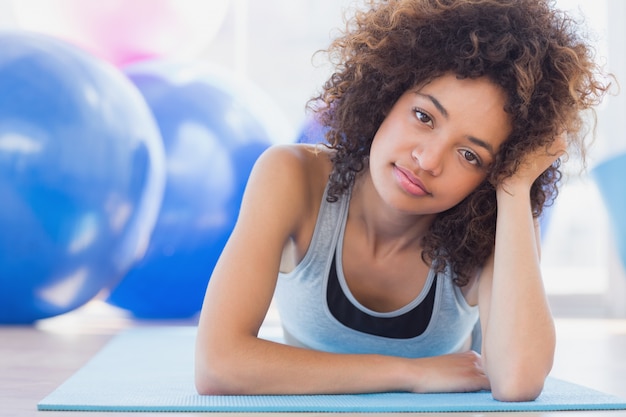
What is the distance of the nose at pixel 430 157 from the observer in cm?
129

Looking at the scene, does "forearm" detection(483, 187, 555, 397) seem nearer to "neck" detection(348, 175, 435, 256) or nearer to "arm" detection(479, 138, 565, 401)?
"arm" detection(479, 138, 565, 401)

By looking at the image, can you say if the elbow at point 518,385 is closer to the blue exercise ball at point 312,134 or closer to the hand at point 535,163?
the hand at point 535,163

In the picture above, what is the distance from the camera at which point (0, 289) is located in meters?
2.48

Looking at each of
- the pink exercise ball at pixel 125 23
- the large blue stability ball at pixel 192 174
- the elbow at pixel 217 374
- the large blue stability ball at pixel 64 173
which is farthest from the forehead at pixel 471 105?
the pink exercise ball at pixel 125 23

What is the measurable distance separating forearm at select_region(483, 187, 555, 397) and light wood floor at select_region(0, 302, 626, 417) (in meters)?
0.11

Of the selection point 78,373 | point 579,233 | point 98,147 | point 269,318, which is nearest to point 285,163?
point 78,373

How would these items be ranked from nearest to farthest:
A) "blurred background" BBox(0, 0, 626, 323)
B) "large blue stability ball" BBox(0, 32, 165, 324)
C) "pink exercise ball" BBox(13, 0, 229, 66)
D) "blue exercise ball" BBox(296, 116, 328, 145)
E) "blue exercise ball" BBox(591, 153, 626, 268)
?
"large blue stability ball" BBox(0, 32, 165, 324), "blue exercise ball" BBox(296, 116, 328, 145), "blurred background" BBox(0, 0, 626, 323), "pink exercise ball" BBox(13, 0, 229, 66), "blue exercise ball" BBox(591, 153, 626, 268)

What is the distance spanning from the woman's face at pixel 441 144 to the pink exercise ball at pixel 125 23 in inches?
73.9

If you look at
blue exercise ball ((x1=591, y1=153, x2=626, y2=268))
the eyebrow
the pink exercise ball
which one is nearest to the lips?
the eyebrow

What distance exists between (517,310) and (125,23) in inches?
82.8

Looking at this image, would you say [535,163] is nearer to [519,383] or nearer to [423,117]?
[423,117]

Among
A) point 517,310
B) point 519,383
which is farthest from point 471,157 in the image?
point 519,383

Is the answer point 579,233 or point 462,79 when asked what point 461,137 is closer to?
point 462,79

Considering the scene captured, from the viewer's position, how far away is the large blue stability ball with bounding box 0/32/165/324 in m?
2.35
